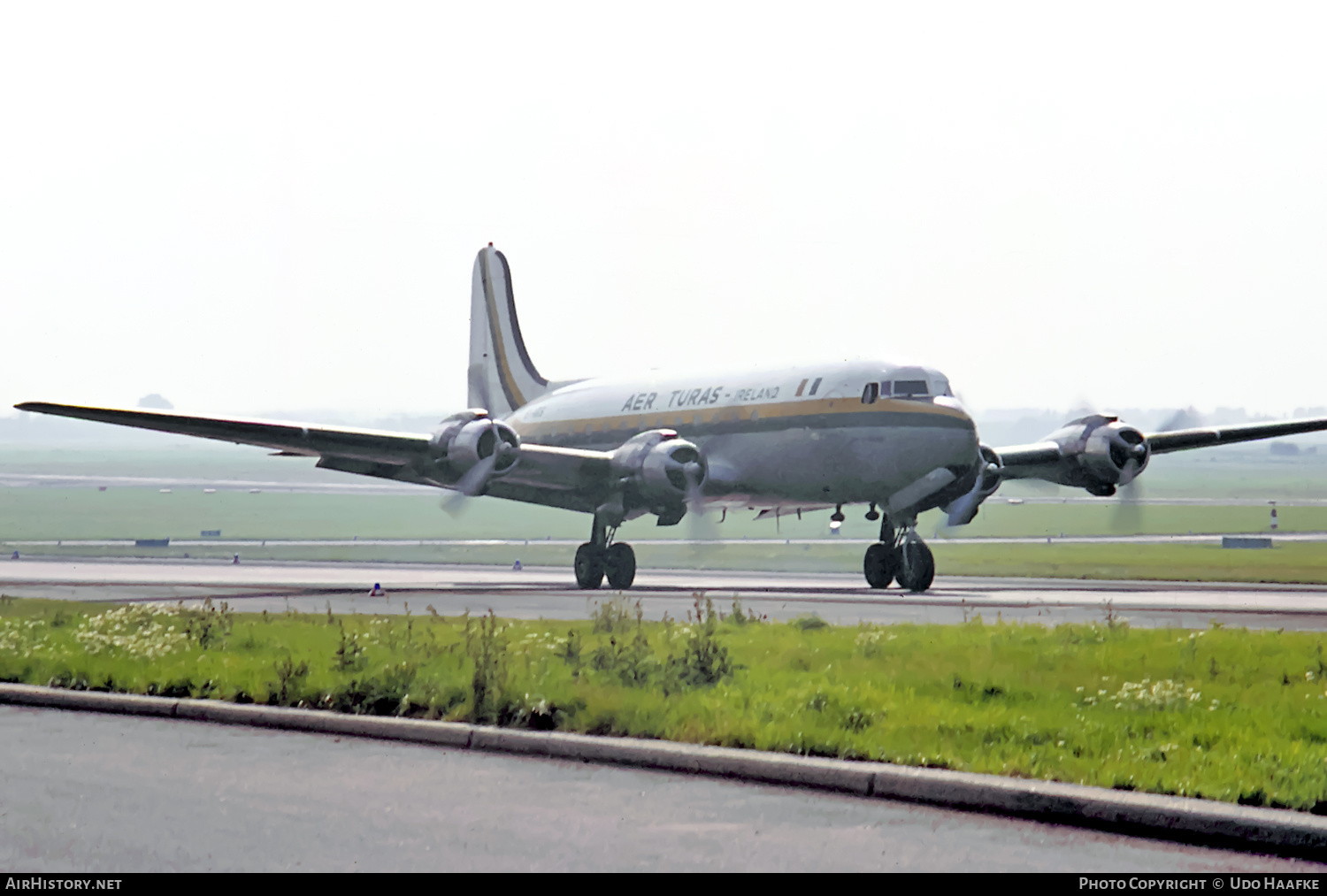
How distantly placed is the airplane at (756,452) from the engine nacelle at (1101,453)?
3 centimetres

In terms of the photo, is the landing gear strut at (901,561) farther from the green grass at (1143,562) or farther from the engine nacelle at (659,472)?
the green grass at (1143,562)

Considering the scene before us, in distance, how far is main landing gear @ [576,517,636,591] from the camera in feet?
113

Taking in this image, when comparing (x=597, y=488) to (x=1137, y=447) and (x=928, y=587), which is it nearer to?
(x=928, y=587)

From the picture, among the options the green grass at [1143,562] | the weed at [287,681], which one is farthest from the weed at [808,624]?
the green grass at [1143,562]

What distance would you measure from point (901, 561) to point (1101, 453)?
199 inches

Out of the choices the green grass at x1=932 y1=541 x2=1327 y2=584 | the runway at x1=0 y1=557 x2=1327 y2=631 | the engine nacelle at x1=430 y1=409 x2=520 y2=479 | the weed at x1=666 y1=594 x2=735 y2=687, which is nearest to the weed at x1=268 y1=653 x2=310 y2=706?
the weed at x1=666 y1=594 x2=735 y2=687

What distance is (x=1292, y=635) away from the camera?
1816 centimetres

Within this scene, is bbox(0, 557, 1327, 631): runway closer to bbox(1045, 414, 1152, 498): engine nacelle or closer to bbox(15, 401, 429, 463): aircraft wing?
bbox(1045, 414, 1152, 498): engine nacelle

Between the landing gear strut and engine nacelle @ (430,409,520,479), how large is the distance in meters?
8.01

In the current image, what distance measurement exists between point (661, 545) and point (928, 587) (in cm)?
3665

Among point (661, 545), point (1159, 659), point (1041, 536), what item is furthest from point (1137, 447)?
point (1041, 536)

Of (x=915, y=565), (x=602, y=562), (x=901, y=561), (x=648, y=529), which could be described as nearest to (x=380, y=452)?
(x=602, y=562)

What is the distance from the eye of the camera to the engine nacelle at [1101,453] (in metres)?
33.9

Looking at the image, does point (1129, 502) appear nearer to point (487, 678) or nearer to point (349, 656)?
point (349, 656)
